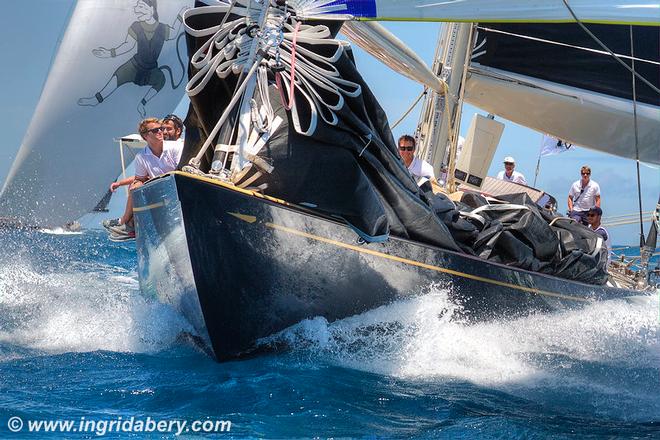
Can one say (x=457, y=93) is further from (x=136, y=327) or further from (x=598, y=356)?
(x=136, y=327)

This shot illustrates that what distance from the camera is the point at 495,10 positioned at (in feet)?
18.8

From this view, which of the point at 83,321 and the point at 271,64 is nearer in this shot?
the point at 271,64

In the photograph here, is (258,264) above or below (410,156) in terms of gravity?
below

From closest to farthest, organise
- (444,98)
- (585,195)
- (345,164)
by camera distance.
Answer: (345,164), (444,98), (585,195)

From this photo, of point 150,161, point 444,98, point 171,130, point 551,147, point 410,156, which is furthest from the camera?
point 551,147

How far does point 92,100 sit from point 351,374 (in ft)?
24.4

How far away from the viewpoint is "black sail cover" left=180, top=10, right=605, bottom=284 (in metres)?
5.48

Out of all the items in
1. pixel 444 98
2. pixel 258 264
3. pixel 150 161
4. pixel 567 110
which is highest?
pixel 567 110

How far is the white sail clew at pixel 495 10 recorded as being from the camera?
18.4 feet

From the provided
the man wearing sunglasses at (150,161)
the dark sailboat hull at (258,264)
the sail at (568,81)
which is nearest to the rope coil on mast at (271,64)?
the dark sailboat hull at (258,264)

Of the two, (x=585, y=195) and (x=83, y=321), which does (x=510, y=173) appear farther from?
(x=83, y=321)

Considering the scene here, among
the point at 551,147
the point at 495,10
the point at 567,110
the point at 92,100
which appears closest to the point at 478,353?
the point at 495,10

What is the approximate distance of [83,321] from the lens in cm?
671

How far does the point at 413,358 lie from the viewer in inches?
235
